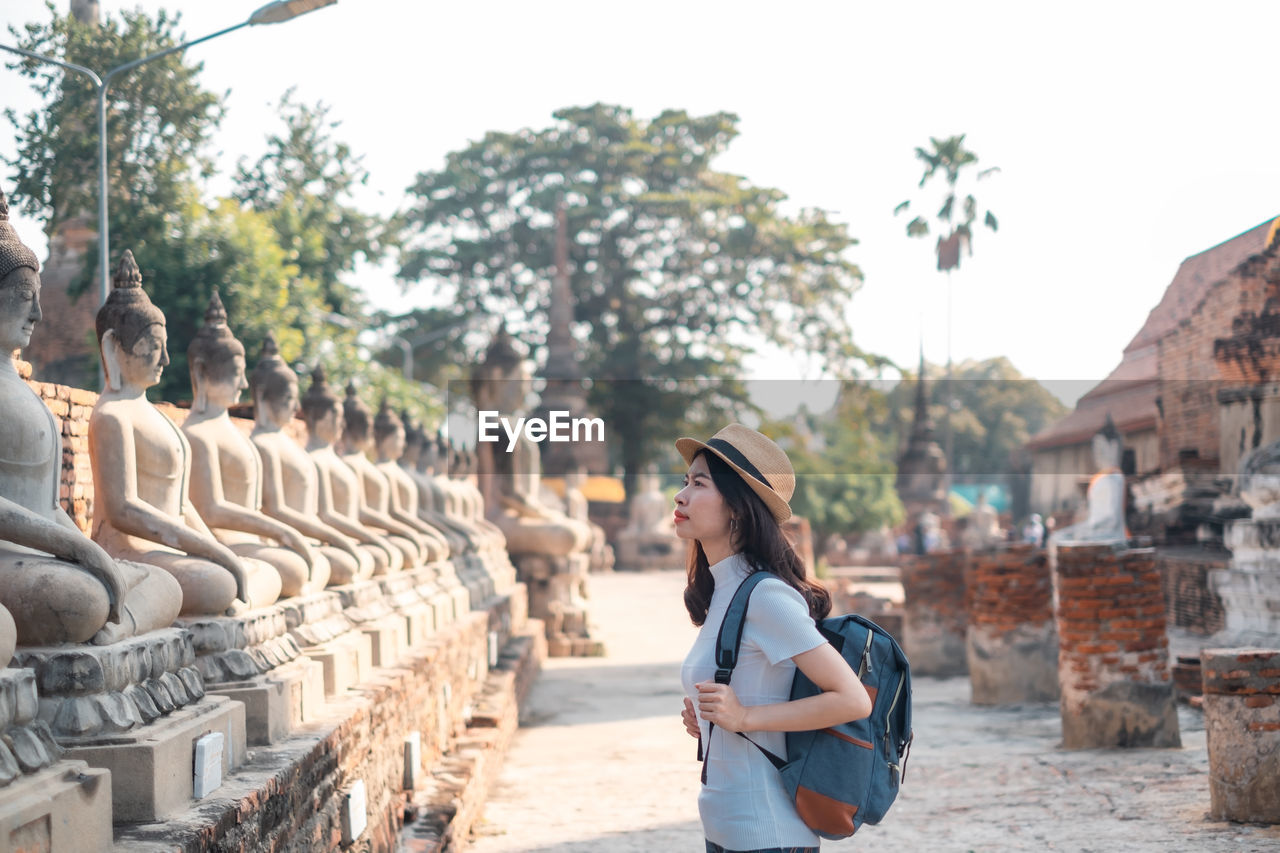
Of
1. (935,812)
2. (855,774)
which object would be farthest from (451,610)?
(855,774)

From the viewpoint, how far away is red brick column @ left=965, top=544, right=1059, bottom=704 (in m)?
10.3

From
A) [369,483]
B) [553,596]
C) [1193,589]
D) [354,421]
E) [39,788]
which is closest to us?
[39,788]

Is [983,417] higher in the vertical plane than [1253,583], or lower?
higher

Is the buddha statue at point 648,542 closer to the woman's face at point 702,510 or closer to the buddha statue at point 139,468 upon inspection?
the buddha statue at point 139,468

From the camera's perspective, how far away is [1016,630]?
10344 mm

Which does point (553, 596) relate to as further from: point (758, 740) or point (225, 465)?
point (758, 740)

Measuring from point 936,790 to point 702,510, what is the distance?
15.7 feet

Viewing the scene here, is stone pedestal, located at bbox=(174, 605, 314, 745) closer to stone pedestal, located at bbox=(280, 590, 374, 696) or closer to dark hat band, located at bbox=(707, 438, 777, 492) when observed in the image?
stone pedestal, located at bbox=(280, 590, 374, 696)

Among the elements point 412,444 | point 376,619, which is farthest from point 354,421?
point 412,444

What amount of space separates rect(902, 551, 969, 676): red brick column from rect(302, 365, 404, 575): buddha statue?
22.4ft

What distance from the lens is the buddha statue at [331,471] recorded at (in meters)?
6.82

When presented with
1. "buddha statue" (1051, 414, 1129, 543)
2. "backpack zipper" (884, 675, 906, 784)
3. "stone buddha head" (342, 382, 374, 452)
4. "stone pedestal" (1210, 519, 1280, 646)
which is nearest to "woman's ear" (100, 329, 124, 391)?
"backpack zipper" (884, 675, 906, 784)

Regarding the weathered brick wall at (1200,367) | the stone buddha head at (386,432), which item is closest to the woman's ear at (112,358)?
the stone buddha head at (386,432)

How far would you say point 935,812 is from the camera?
6.59 meters
